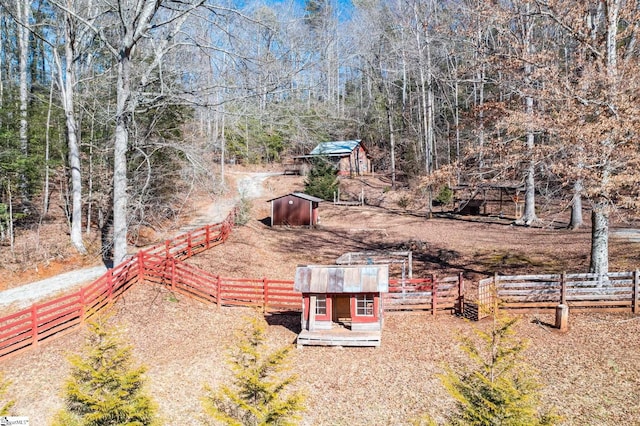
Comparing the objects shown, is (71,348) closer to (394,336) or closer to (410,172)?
(394,336)

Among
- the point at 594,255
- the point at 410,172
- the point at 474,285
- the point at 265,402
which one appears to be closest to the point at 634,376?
the point at 594,255

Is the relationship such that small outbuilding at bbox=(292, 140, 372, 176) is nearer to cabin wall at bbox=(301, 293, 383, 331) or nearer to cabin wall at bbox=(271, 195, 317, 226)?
cabin wall at bbox=(271, 195, 317, 226)

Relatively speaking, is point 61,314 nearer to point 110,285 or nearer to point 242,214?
point 110,285

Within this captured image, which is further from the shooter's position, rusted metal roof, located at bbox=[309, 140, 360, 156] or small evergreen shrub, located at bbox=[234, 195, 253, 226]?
rusted metal roof, located at bbox=[309, 140, 360, 156]

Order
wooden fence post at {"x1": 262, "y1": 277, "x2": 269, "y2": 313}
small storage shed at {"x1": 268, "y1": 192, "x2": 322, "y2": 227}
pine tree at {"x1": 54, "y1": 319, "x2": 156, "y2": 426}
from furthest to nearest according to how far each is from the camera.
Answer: small storage shed at {"x1": 268, "y1": 192, "x2": 322, "y2": 227} → wooden fence post at {"x1": 262, "y1": 277, "x2": 269, "y2": 313} → pine tree at {"x1": 54, "y1": 319, "x2": 156, "y2": 426}

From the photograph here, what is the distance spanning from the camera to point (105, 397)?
18.8ft

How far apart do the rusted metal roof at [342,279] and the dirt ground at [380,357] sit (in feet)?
5.54

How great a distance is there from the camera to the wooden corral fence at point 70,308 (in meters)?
11.3

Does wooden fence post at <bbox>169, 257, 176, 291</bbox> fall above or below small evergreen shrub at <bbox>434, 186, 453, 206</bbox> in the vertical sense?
below

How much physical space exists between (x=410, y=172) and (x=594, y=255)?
30.8m

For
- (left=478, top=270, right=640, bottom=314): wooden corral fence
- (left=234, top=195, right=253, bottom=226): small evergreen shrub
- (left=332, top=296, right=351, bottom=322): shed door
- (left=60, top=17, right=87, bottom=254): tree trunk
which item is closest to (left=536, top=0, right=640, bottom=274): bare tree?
(left=478, top=270, right=640, bottom=314): wooden corral fence

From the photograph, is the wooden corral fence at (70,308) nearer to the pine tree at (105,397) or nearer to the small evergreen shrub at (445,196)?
the pine tree at (105,397)

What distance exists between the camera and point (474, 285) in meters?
16.6

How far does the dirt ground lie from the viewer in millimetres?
8664
